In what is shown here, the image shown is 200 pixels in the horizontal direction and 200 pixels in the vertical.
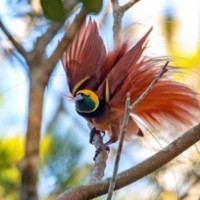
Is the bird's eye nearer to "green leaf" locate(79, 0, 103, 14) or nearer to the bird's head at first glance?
the bird's head

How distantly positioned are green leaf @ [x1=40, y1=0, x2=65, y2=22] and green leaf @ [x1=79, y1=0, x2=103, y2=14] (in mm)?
30

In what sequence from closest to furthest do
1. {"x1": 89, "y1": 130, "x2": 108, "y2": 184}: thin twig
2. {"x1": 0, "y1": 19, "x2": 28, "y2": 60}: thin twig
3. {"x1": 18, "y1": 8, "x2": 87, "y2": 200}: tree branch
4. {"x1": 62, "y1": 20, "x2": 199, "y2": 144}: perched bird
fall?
{"x1": 18, "y1": 8, "x2": 87, "y2": 200}: tree branch, {"x1": 0, "y1": 19, "x2": 28, "y2": 60}: thin twig, {"x1": 89, "y1": 130, "x2": 108, "y2": 184}: thin twig, {"x1": 62, "y1": 20, "x2": 199, "y2": 144}: perched bird

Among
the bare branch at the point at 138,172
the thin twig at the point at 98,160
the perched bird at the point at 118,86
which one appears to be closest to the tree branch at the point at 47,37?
the bare branch at the point at 138,172

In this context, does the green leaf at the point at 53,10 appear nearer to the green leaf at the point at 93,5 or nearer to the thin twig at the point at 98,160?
the green leaf at the point at 93,5

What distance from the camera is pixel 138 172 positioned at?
114 centimetres

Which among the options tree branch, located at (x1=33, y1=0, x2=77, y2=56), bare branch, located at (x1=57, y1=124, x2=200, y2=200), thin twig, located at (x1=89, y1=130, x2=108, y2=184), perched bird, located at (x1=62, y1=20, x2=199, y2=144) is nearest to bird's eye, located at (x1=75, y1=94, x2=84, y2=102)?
perched bird, located at (x1=62, y1=20, x2=199, y2=144)

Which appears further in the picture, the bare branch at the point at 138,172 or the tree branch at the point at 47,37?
the bare branch at the point at 138,172

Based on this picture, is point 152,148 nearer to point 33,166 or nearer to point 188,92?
point 188,92

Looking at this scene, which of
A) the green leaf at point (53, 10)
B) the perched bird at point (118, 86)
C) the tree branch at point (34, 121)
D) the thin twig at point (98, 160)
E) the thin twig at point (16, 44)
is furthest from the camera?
the perched bird at point (118, 86)

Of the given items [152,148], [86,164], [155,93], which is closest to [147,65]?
[155,93]

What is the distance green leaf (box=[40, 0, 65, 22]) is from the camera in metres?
0.92

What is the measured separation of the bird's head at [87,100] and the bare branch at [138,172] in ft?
1.42

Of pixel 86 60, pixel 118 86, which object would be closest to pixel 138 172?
pixel 118 86

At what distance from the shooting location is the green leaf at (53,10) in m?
0.92
